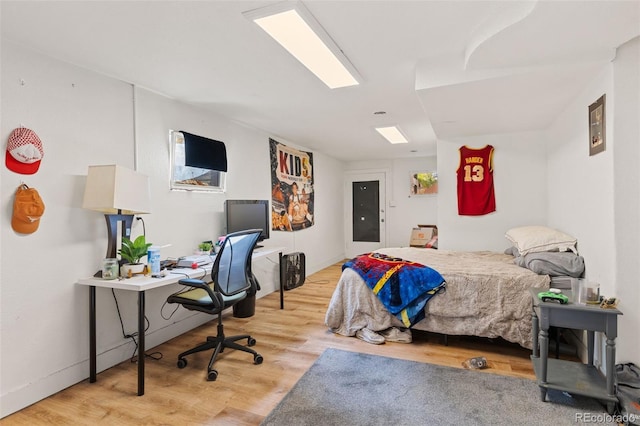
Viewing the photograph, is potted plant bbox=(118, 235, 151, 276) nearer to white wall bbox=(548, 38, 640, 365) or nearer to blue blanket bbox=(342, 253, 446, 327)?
blue blanket bbox=(342, 253, 446, 327)

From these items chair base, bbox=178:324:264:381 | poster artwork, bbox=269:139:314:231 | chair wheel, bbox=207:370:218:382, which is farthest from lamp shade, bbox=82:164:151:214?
poster artwork, bbox=269:139:314:231

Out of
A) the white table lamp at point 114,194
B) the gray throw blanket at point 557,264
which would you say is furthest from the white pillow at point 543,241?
the white table lamp at point 114,194

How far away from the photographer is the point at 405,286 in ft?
10.1

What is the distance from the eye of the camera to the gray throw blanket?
9.22 feet

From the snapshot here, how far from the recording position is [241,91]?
10.4 ft

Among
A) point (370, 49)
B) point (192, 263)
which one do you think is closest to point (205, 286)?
point (192, 263)

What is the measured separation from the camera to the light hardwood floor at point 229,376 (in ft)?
6.87

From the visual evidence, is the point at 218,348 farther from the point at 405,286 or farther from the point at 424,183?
the point at 424,183

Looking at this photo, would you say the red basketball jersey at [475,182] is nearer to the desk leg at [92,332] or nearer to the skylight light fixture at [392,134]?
the skylight light fixture at [392,134]

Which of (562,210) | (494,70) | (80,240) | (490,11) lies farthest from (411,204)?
(80,240)

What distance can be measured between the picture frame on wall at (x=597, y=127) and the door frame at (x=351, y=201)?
498 cm

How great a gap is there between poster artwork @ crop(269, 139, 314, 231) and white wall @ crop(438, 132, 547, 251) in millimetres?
2264

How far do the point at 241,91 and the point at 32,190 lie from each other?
1.78m

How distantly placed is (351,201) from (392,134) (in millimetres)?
2916
